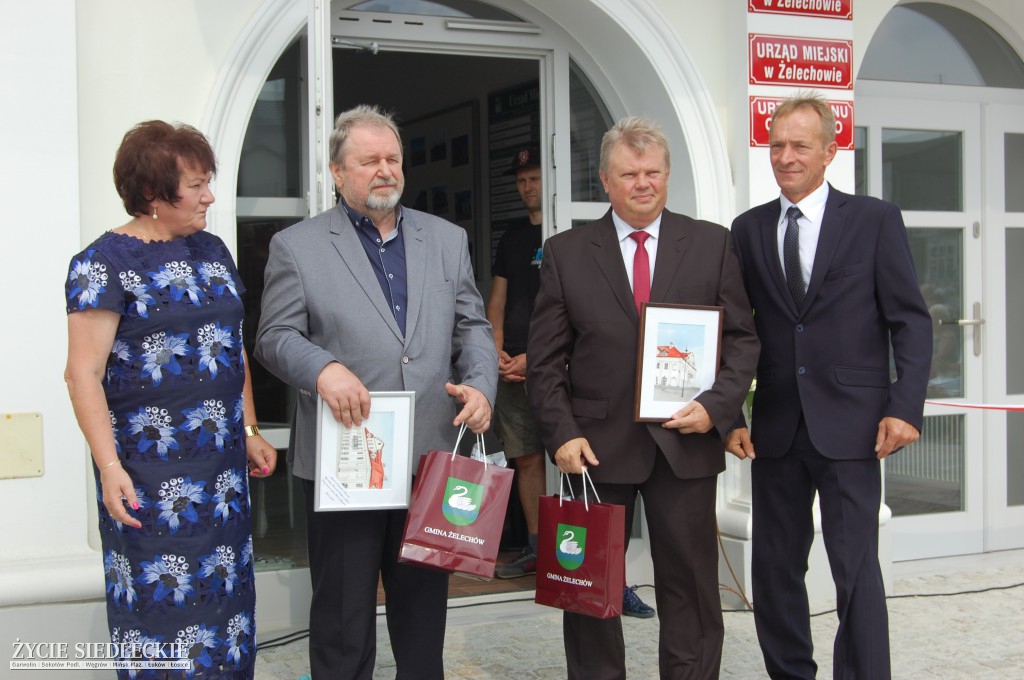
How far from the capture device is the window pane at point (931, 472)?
6.01m

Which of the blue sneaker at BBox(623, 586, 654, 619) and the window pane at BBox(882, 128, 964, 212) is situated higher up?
the window pane at BBox(882, 128, 964, 212)

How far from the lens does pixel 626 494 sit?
339cm

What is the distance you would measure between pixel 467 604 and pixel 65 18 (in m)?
3.05

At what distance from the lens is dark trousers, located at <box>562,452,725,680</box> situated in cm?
335

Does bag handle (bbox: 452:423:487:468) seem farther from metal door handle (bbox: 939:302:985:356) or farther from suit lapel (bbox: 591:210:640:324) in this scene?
metal door handle (bbox: 939:302:985:356)

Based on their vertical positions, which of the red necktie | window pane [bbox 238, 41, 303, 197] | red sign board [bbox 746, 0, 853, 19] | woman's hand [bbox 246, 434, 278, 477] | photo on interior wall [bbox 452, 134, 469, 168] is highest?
red sign board [bbox 746, 0, 853, 19]

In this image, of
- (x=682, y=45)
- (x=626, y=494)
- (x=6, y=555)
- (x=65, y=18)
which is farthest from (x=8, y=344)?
(x=682, y=45)

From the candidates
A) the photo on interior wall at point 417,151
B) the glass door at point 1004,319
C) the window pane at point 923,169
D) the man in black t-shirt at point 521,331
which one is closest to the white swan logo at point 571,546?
the man in black t-shirt at point 521,331

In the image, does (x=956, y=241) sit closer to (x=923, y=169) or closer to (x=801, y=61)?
(x=923, y=169)

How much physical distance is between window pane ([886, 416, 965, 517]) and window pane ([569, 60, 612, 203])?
2.29 m

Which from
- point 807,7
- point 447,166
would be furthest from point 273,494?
point 447,166

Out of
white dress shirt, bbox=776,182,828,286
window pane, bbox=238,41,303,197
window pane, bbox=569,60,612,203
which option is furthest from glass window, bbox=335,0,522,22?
white dress shirt, bbox=776,182,828,286

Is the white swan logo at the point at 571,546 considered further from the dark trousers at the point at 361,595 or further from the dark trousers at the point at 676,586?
the dark trousers at the point at 361,595

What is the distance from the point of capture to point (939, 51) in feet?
19.8
